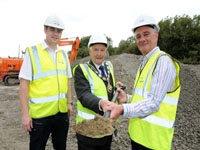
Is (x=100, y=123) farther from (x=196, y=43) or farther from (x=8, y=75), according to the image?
(x=196, y=43)

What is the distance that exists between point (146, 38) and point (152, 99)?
0.79 meters

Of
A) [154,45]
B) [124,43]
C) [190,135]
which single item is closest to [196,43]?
[124,43]

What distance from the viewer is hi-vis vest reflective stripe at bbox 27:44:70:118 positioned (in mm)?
2361

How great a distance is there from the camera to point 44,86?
2375mm

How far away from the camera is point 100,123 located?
5.11ft

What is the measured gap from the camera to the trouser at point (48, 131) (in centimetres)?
237

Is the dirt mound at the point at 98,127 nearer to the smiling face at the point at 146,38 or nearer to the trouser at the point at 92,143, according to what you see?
the trouser at the point at 92,143

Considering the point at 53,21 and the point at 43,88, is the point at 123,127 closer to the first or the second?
the point at 43,88

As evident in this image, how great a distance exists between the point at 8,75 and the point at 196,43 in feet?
75.3

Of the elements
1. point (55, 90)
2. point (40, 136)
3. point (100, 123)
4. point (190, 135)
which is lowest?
point (190, 135)

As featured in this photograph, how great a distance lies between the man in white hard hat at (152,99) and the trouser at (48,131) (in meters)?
1.27

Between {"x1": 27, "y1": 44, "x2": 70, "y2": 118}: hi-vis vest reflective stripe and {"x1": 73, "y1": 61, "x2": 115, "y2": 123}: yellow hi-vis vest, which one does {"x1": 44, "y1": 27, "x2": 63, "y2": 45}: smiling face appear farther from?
{"x1": 73, "y1": 61, "x2": 115, "y2": 123}: yellow hi-vis vest

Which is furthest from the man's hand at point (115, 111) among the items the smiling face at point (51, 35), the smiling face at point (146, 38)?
the smiling face at point (51, 35)

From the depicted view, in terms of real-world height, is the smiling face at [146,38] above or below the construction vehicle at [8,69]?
above
